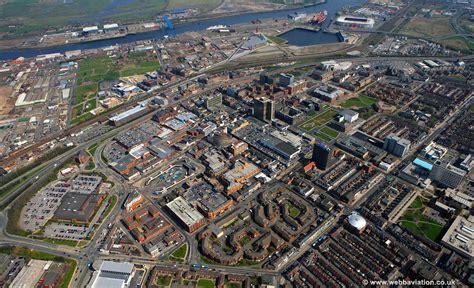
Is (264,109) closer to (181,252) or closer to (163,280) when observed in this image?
(181,252)

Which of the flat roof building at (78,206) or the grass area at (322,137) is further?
the grass area at (322,137)

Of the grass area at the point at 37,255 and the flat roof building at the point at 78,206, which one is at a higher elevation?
the flat roof building at the point at 78,206

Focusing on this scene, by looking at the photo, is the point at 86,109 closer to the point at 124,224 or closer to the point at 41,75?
the point at 41,75

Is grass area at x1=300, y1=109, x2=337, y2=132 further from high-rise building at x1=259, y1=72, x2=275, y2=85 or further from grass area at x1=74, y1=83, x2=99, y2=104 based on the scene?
grass area at x1=74, y1=83, x2=99, y2=104

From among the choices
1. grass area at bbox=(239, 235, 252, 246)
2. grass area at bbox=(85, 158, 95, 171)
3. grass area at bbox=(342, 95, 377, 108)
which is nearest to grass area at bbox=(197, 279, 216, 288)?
grass area at bbox=(239, 235, 252, 246)

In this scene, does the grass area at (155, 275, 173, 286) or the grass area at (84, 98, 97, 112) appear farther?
the grass area at (84, 98, 97, 112)

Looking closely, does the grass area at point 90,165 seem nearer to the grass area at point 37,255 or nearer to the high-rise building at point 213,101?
the grass area at point 37,255

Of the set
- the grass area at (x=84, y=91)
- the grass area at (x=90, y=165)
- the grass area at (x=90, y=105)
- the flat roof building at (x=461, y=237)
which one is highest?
the flat roof building at (x=461, y=237)

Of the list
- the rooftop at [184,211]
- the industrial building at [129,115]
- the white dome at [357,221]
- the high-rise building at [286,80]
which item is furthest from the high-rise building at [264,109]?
Answer: the white dome at [357,221]
